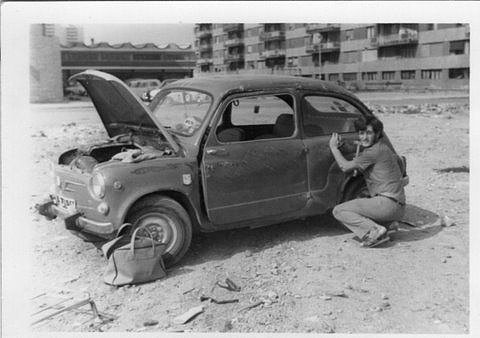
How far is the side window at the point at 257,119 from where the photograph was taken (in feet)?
16.9

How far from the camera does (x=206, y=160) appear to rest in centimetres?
468

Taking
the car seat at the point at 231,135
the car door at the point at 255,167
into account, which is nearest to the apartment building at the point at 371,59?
the car door at the point at 255,167

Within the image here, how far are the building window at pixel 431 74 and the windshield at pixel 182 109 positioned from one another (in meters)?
32.2

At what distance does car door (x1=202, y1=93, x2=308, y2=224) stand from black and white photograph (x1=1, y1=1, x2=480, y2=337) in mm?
15

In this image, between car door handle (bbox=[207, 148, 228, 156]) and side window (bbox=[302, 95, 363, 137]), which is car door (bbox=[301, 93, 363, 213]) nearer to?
side window (bbox=[302, 95, 363, 137])

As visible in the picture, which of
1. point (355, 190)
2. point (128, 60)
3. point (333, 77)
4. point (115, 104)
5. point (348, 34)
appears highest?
point (348, 34)

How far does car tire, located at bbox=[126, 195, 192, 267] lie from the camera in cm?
446

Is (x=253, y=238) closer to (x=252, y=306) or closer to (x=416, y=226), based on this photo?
(x=252, y=306)

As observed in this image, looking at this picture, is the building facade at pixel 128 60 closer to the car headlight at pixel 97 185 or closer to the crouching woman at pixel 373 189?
the crouching woman at pixel 373 189

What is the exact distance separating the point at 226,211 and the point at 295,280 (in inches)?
36.1

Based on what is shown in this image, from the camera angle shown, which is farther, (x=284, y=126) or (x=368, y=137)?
(x=284, y=126)

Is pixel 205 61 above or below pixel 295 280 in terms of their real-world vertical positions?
above

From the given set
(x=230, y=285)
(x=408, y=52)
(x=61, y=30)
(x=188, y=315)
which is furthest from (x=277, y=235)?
(x=408, y=52)
